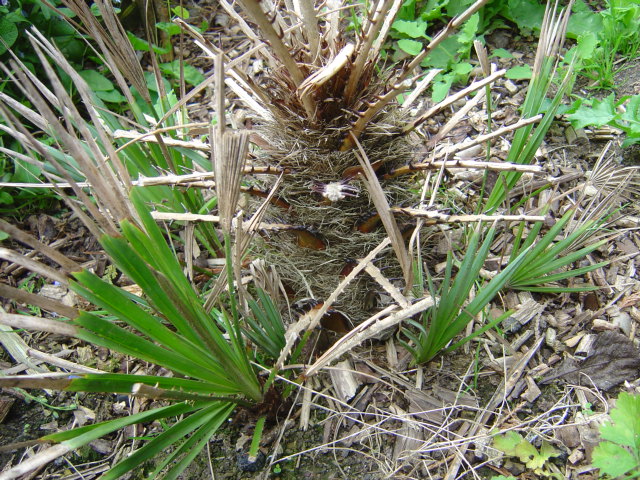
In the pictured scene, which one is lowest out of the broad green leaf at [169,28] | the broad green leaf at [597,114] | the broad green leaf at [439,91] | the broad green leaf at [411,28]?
the broad green leaf at [597,114]

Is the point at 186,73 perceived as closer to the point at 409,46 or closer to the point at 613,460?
the point at 409,46

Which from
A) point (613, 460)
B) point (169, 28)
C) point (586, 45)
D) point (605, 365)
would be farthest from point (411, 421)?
point (169, 28)

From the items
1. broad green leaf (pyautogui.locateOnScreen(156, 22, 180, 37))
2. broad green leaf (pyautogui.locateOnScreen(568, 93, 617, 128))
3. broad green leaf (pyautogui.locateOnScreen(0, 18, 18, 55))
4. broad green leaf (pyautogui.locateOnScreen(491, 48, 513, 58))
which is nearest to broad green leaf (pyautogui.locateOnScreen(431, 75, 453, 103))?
broad green leaf (pyautogui.locateOnScreen(491, 48, 513, 58))

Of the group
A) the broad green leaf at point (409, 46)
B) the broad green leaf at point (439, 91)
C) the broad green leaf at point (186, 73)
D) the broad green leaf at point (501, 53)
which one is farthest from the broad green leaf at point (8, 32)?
the broad green leaf at point (501, 53)

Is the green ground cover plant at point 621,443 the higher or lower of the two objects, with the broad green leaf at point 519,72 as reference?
lower

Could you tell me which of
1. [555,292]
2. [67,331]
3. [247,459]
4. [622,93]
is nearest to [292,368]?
[247,459]

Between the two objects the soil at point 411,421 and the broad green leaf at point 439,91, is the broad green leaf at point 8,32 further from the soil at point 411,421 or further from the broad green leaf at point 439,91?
the broad green leaf at point 439,91

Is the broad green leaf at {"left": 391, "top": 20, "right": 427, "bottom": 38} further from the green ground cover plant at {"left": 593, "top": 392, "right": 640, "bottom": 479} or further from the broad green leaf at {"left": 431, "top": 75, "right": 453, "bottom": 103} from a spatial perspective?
the green ground cover plant at {"left": 593, "top": 392, "right": 640, "bottom": 479}
